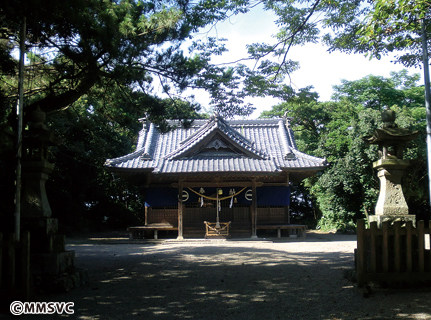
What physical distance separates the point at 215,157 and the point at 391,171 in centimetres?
1071

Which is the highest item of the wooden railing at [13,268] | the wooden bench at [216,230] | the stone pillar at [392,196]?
the stone pillar at [392,196]

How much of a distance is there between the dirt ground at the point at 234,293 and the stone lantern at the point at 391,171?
1.28m

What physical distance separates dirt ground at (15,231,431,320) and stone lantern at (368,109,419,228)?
1.28m

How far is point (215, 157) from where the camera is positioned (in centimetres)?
1683

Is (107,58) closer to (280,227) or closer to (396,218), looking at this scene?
(396,218)

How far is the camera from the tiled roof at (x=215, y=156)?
15.7 metres

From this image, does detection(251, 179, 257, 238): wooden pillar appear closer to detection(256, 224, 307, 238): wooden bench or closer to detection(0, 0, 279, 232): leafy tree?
detection(256, 224, 307, 238): wooden bench

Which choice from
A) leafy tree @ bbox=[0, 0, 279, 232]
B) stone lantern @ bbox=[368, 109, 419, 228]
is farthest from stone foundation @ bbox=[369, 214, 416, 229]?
leafy tree @ bbox=[0, 0, 279, 232]

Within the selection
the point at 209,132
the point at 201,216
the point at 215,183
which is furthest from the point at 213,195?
the point at 209,132

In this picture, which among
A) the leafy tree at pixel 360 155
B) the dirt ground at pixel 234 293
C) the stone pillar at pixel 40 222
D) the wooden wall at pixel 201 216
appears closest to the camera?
the dirt ground at pixel 234 293

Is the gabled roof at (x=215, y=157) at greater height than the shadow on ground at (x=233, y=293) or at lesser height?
greater

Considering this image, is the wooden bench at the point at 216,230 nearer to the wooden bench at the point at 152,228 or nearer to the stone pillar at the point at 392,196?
the wooden bench at the point at 152,228

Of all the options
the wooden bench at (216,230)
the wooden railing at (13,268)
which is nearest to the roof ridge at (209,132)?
the wooden bench at (216,230)

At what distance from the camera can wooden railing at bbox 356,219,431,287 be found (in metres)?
5.82
